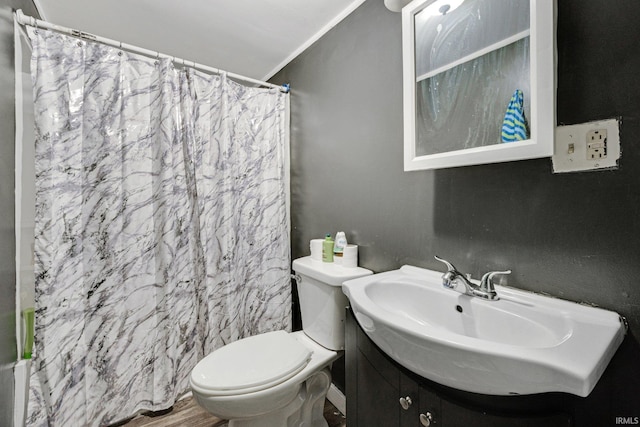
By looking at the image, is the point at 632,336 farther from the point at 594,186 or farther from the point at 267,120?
→ the point at 267,120

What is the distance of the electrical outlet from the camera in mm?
706

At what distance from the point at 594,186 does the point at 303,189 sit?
4.81 feet

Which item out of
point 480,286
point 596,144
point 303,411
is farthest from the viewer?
point 303,411

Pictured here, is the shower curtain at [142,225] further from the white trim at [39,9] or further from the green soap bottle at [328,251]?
the green soap bottle at [328,251]

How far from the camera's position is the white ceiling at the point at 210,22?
1.43 metres

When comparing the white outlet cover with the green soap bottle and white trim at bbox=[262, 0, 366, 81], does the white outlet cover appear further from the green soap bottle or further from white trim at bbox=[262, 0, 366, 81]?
white trim at bbox=[262, 0, 366, 81]

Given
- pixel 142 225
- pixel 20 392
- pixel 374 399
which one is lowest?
pixel 20 392

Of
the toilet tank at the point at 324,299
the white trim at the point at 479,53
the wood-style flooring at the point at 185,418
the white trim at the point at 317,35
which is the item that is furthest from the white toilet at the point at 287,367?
the white trim at the point at 317,35

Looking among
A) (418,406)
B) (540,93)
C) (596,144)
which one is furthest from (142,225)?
(596,144)

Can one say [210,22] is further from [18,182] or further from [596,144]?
[596,144]

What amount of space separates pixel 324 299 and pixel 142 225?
104cm

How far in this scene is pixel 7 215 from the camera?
1.12m

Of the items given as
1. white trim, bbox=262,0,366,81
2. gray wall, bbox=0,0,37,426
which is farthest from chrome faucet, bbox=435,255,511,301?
gray wall, bbox=0,0,37,426

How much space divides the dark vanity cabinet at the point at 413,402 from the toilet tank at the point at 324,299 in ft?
0.85
